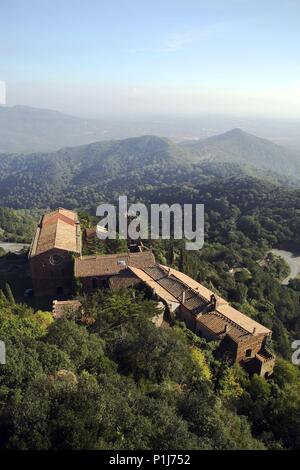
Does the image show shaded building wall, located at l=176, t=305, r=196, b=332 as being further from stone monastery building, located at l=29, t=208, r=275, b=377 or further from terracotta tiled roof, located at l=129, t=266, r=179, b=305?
terracotta tiled roof, located at l=129, t=266, r=179, b=305

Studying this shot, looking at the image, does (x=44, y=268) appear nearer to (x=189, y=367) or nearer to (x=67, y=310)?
(x=67, y=310)

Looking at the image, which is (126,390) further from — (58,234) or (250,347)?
(58,234)

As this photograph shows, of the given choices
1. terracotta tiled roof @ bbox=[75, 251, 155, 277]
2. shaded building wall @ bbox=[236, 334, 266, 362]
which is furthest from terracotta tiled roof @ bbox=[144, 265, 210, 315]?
shaded building wall @ bbox=[236, 334, 266, 362]

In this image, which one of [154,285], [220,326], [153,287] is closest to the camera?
[220,326]
